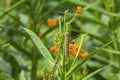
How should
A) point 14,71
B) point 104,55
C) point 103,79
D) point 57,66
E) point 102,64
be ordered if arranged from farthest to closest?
point 104,55 → point 102,64 → point 103,79 → point 14,71 → point 57,66

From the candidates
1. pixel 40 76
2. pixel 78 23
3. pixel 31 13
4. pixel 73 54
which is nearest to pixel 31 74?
pixel 31 13

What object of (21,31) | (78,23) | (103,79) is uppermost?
(21,31)

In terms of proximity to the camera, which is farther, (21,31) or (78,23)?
(78,23)

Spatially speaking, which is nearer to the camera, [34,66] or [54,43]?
[54,43]

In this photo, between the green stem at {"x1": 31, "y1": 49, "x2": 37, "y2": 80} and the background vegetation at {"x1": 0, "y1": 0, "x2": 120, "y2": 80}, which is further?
the green stem at {"x1": 31, "y1": 49, "x2": 37, "y2": 80}

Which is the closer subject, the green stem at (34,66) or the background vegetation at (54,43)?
the background vegetation at (54,43)

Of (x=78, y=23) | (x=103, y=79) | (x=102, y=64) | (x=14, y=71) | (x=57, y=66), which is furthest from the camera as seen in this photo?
(x=78, y=23)

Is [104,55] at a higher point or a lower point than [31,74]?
lower

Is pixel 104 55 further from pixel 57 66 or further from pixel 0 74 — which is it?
pixel 57 66

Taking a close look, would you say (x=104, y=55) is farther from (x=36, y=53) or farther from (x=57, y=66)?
(x=57, y=66)

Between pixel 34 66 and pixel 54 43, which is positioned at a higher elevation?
pixel 54 43
